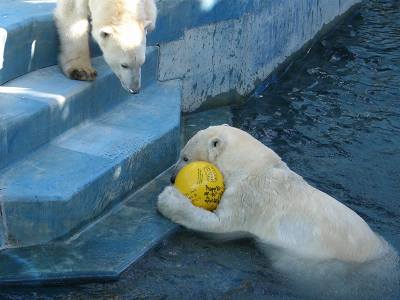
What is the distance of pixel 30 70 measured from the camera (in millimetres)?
5379

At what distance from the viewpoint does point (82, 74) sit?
5.30 meters

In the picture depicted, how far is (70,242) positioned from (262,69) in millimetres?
3869

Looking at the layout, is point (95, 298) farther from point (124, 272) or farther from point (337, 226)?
point (337, 226)

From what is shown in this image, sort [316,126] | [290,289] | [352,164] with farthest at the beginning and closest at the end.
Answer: [316,126] → [352,164] → [290,289]

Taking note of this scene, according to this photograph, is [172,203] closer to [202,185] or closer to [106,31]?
[202,185]

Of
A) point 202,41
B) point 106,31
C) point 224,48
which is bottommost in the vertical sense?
point 224,48

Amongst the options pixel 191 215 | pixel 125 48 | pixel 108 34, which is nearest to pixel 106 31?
pixel 108 34

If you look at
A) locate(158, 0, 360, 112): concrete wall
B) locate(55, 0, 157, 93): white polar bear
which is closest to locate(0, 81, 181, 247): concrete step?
locate(55, 0, 157, 93): white polar bear

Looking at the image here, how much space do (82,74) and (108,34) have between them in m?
0.42

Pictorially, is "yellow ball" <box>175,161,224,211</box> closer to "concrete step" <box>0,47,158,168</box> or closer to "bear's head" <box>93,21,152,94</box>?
"bear's head" <box>93,21,152,94</box>

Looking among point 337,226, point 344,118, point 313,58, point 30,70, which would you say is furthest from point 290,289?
point 313,58

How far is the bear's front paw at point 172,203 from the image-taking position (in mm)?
4785

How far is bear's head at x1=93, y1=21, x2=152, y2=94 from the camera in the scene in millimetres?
5023

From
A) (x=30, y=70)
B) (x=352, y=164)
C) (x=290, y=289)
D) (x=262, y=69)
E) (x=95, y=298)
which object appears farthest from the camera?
(x=262, y=69)
